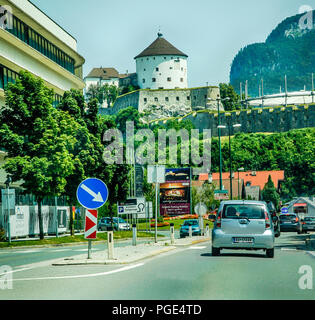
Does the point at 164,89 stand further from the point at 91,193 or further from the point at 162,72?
the point at 91,193

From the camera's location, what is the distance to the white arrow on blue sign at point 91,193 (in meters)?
18.4

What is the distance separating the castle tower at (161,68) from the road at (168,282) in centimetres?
17246

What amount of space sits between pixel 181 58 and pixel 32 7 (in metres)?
141

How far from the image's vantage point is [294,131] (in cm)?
16562

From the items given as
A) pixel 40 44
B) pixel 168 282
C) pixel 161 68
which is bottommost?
pixel 168 282

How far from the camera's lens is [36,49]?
192 feet

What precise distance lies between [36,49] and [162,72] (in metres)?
134

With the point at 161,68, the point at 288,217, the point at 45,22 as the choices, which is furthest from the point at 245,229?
the point at 161,68

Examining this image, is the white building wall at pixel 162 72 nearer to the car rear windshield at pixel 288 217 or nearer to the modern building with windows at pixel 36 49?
the modern building with windows at pixel 36 49

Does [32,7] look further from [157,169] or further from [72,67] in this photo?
[157,169]

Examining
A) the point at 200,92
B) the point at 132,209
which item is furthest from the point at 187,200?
the point at 200,92

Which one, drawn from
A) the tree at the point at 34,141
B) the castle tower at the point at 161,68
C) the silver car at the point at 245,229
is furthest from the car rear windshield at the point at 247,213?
the castle tower at the point at 161,68

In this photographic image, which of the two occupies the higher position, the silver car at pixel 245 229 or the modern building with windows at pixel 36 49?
the modern building with windows at pixel 36 49

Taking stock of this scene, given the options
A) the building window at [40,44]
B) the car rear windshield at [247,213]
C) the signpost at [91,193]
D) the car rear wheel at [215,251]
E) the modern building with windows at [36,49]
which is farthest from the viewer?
the building window at [40,44]
